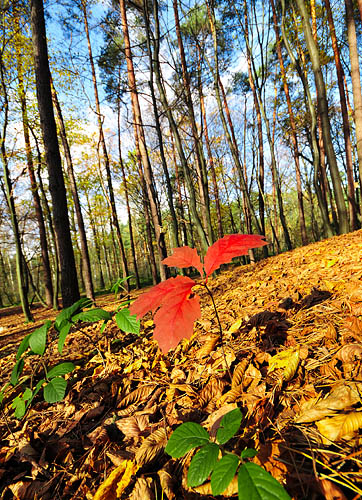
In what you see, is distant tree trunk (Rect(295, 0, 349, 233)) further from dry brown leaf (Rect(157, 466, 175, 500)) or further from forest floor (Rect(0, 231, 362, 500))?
dry brown leaf (Rect(157, 466, 175, 500))

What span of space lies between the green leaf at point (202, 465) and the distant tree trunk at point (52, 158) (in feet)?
14.4

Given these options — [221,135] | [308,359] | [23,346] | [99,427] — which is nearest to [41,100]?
[23,346]

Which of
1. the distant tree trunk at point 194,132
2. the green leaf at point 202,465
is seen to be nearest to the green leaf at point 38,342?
the green leaf at point 202,465

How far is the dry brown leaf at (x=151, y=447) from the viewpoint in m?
0.74

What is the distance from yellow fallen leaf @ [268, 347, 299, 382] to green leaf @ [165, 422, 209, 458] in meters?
0.41

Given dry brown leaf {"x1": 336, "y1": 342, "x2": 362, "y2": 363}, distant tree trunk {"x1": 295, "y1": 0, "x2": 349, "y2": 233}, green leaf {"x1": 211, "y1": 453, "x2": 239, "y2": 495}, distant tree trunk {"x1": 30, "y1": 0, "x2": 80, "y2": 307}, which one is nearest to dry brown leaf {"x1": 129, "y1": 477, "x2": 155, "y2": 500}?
green leaf {"x1": 211, "y1": 453, "x2": 239, "y2": 495}

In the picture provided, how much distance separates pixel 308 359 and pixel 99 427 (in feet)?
3.15

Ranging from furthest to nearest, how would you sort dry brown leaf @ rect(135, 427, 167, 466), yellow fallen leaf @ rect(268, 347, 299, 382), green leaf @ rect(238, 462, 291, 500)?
yellow fallen leaf @ rect(268, 347, 299, 382)
dry brown leaf @ rect(135, 427, 167, 466)
green leaf @ rect(238, 462, 291, 500)

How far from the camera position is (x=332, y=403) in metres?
0.65

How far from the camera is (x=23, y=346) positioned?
44.4 inches

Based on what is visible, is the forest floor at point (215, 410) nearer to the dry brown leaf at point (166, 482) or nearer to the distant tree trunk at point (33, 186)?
the dry brown leaf at point (166, 482)

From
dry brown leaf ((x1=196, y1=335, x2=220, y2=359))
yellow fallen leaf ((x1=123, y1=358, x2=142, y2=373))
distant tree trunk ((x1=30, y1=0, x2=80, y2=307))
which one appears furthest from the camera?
distant tree trunk ((x1=30, y1=0, x2=80, y2=307))

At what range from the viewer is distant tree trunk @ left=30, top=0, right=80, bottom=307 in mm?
4293

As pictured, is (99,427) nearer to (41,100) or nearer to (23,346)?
(23,346)
